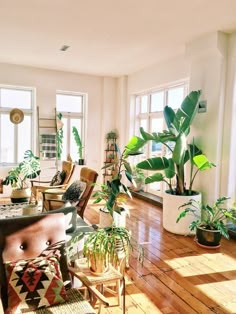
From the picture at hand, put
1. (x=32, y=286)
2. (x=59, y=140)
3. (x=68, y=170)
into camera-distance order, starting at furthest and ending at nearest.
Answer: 1. (x=59, y=140)
2. (x=68, y=170)
3. (x=32, y=286)

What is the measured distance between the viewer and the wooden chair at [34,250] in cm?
181

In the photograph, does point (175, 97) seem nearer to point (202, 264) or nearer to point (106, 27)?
point (106, 27)

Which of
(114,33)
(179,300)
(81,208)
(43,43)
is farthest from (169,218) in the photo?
(43,43)

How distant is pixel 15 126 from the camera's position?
692 centimetres

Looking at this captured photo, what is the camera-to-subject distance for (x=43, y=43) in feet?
16.4

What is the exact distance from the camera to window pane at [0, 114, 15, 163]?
6.79 metres

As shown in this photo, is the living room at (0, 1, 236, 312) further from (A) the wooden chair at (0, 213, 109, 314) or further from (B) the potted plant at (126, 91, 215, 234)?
(A) the wooden chair at (0, 213, 109, 314)

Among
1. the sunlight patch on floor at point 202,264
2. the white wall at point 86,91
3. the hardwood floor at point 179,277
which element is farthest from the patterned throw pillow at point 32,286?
the white wall at point 86,91

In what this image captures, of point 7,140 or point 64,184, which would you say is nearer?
point 64,184

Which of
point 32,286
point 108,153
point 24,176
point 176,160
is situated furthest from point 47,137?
point 32,286

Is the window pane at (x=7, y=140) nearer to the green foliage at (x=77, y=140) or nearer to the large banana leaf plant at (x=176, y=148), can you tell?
the green foliage at (x=77, y=140)

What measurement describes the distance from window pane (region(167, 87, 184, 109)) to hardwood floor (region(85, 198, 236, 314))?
2.94 metres

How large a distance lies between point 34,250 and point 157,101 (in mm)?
5428

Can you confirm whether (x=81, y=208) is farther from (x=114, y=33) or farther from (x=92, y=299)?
(x=114, y=33)
